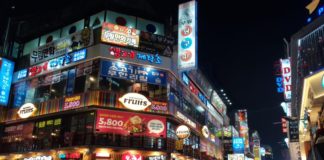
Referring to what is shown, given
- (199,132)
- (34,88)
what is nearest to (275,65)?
(199,132)

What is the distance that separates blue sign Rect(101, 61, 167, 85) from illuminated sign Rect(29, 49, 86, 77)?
2.51 meters

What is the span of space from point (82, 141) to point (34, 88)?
887 centimetres

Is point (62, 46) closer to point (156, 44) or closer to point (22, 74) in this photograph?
point (22, 74)

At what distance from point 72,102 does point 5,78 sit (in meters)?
8.67

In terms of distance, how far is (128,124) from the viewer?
87.9 feet

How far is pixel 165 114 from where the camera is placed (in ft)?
93.8

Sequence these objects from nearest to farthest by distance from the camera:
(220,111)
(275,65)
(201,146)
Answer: (275,65), (201,146), (220,111)

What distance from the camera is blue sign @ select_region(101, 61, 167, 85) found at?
27.7 m

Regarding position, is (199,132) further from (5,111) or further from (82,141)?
(5,111)

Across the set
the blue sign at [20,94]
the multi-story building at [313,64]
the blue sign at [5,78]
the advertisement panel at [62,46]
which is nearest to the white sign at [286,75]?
the multi-story building at [313,64]

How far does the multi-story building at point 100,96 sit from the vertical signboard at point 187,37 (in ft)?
5.98

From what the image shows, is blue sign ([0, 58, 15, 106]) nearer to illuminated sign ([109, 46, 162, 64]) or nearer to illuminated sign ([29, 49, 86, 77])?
illuminated sign ([29, 49, 86, 77])

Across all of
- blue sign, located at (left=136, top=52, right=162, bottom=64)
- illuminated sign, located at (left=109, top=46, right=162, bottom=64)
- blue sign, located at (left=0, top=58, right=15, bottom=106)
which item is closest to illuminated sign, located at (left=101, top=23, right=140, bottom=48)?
illuminated sign, located at (left=109, top=46, right=162, bottom=64)

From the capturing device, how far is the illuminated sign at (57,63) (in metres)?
29.0
